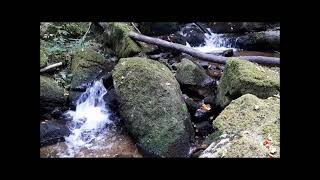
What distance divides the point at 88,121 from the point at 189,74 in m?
1.93

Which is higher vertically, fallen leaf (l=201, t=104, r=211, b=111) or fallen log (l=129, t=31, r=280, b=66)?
fallen log (l=129, t=31, r=280, b=66)

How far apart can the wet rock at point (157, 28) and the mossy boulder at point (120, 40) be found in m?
0.92

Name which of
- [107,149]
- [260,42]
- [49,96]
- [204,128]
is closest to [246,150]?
[204,128]

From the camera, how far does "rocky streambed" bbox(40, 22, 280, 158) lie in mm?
4547

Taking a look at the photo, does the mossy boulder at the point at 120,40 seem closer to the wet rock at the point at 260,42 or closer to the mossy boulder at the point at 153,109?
the mossy boulder at the point at 153,109

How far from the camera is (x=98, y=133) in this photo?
5.54m

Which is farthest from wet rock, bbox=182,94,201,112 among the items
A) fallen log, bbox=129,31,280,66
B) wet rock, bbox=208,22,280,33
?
wet rock, bbox=208,22,280,33

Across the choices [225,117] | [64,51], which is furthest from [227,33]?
[225,117]

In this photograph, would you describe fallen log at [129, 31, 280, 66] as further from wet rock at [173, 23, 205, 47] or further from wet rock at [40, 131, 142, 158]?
wet rock at [40, 131, 142, 158]

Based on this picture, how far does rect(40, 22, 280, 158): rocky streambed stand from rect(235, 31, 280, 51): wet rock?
8.22ft

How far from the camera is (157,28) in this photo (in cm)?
963
